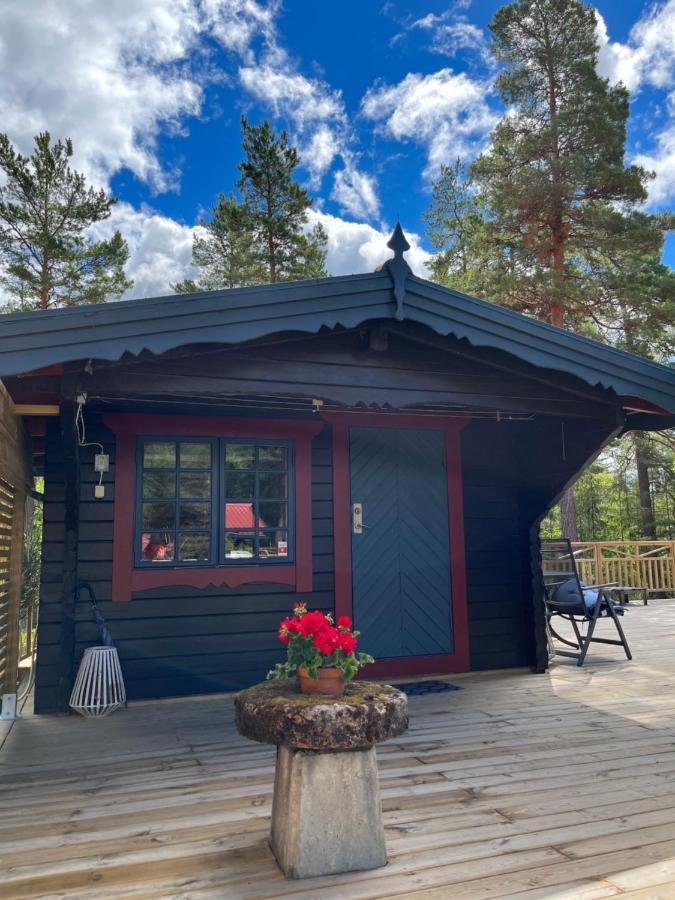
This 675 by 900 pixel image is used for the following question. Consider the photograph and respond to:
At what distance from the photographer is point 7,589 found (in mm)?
4469

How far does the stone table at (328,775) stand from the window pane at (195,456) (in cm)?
267

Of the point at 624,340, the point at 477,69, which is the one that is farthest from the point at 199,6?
the point at 624,340

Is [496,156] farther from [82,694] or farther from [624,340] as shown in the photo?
[82,694]

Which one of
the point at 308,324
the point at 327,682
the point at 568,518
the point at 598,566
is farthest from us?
the point at 568,518

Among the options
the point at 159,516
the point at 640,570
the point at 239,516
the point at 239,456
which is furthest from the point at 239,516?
the point at 640,570

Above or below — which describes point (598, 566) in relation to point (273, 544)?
below

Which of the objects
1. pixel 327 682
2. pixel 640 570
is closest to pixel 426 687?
pixel 327 682

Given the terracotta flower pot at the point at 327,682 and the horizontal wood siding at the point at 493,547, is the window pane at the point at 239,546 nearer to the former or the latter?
the horizontal wood siding at the point at 493,547

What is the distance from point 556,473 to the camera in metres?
4.87

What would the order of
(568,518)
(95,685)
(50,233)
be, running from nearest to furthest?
(95,685) < (50,233) < (568,518)

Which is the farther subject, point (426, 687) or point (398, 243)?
point (426, 687)

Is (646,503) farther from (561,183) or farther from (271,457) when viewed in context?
(271,457)

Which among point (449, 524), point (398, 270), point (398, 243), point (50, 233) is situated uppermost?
point (50, 233)

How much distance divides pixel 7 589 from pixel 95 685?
1097 millimetres
